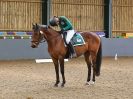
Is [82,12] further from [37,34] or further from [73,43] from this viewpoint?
[37,34]

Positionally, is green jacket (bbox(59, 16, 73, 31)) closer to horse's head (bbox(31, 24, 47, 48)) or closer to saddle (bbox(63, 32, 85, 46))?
saddle (bbox(63, 32, 85, 46))

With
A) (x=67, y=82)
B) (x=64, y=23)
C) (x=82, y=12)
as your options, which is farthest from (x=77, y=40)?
(x=82, y=12)

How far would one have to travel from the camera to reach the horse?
36.2 ft

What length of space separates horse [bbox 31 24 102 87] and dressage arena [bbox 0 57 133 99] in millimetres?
560

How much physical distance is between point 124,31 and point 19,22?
19.3 feet

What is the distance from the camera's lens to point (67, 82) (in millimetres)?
12141

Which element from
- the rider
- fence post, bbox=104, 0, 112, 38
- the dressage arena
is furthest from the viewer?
fence post, bbox=104, 0, 112, 38

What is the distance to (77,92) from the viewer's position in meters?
10.2

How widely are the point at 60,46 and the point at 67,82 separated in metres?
1.43

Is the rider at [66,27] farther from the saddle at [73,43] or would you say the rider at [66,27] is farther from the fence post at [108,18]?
the fence post at [108,18]

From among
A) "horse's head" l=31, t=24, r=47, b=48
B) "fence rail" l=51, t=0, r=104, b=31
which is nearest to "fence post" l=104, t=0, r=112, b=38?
"fence rail" l=51, t=0, r=104, b=31

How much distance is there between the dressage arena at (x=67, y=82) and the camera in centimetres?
983

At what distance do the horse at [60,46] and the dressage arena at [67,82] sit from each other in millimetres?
560

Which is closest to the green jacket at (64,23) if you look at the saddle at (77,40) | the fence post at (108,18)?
the saddle at (77,40)
